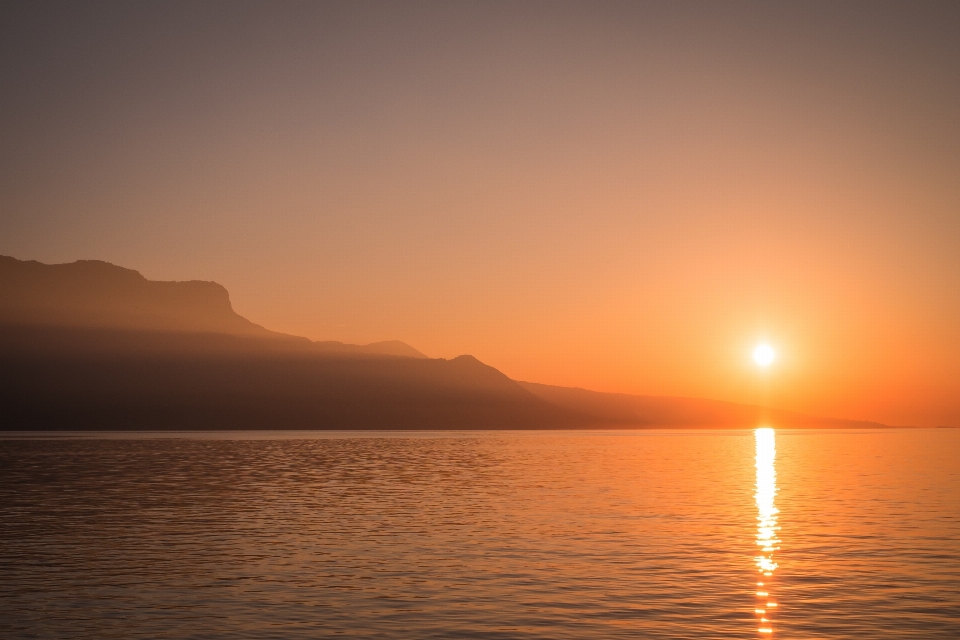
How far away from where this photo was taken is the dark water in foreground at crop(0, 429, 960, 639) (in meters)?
25.1

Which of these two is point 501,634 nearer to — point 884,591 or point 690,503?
point 884,591

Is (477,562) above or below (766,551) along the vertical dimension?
below

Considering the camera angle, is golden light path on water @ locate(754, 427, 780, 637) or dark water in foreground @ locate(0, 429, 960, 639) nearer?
dark water in foreground @ locate(0, 429, 960, 639)

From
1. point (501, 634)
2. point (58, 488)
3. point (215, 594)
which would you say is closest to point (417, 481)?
point (58, 488)

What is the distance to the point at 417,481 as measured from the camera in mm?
79625

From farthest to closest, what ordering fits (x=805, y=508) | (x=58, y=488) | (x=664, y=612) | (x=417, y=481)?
(x=417, y=481), (x=58, y=488), (x=805, y=508), (x=664, y=612)

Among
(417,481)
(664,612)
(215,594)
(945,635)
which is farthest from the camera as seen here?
(417,481)

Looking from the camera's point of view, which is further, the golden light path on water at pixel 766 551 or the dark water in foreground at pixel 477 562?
the golden light path on water at pixel 766 551

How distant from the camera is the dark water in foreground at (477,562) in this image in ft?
82.4

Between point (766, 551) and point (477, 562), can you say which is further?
point (766, 551)

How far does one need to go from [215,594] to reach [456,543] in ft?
43.8

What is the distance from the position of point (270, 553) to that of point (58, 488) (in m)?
39.9

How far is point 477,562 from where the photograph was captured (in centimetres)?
3503

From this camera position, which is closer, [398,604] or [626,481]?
[398,604]
